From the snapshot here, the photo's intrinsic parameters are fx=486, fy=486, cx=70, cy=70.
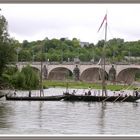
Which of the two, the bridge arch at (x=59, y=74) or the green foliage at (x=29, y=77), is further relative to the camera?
the bridge arch at (x=59, y=74)

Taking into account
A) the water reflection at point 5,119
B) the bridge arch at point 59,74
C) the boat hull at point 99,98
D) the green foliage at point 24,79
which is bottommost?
the water reflection at point 5,119

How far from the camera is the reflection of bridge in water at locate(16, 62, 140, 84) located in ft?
295

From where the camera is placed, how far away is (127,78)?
96062 mm

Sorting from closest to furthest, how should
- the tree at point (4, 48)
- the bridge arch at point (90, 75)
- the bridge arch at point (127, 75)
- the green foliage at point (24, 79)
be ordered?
the tree at point (4, 48), the green foliage at point (24, 79), the bridge arch at point (127, 75), the bridge arch at point (90, 75)

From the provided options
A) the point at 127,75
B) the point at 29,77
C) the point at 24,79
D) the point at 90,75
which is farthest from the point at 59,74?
the point at 24,79

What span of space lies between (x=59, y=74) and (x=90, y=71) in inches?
336

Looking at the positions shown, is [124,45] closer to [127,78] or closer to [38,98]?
[127,78]

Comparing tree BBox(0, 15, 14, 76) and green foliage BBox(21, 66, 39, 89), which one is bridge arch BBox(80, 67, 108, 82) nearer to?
green foliage BBox(21, 66, 39, 89)

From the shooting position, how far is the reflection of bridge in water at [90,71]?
89.8m

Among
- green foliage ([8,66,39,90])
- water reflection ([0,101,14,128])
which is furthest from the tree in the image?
water reflection ([0,101,14,128])

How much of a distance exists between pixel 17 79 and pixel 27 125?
122 feet

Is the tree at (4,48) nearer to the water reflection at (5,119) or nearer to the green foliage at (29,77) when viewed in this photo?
the green foliage at (29,77)

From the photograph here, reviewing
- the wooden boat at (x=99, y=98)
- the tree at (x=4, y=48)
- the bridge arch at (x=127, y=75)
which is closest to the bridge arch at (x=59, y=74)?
the bridge arch at (x=127, y=75)

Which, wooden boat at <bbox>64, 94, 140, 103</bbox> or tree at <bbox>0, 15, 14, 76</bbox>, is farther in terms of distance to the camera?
tree at <bbox>0, 15, 14, 76</bbox>
